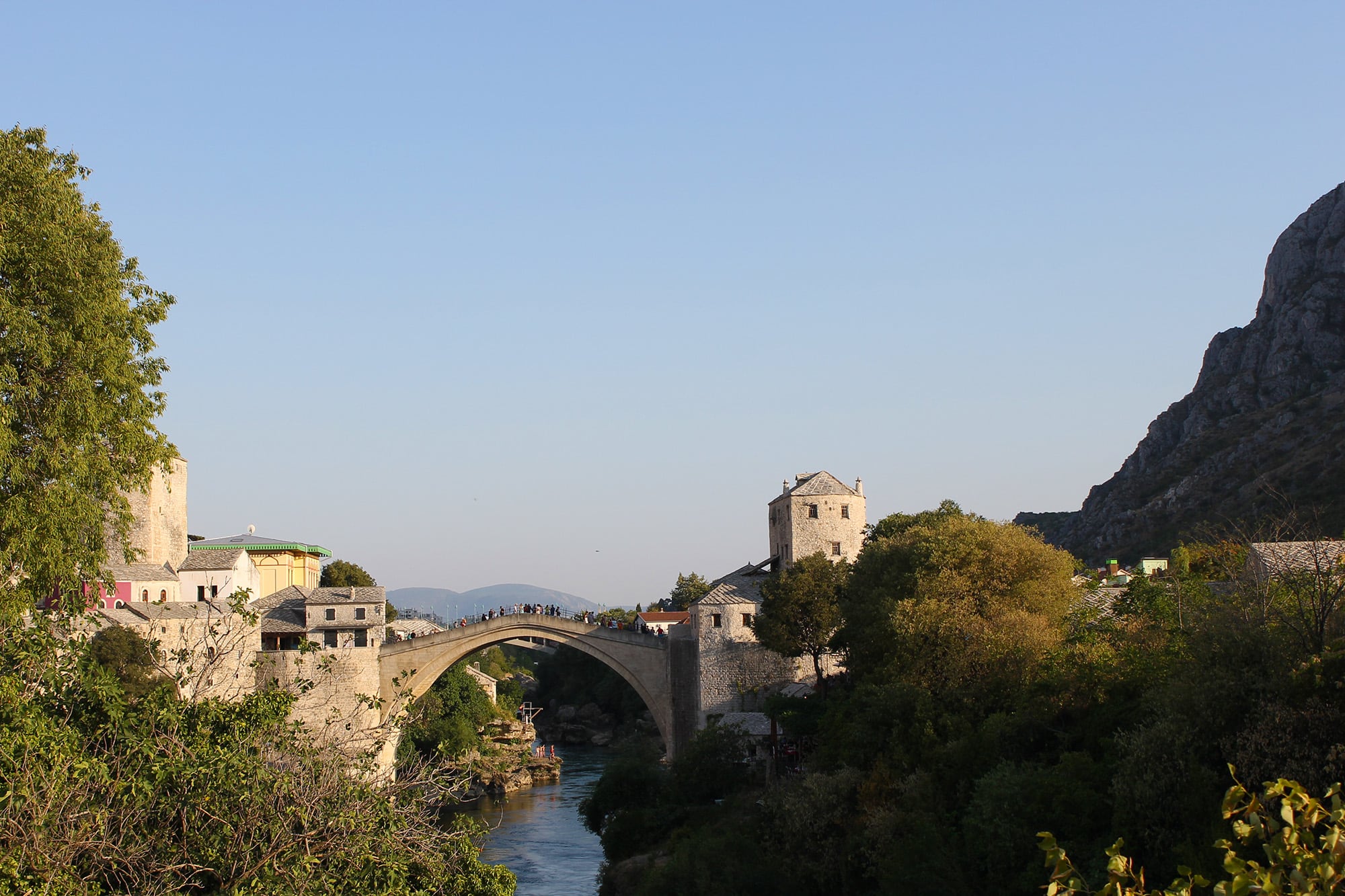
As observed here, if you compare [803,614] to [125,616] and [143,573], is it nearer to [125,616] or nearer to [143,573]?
[125,616]

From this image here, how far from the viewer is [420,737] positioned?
190 ft

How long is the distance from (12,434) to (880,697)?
862 inches

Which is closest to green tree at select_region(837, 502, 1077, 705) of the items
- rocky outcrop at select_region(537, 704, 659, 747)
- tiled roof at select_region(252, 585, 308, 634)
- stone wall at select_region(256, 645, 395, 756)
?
stone wall at select_region(256, 645, 395, 756)

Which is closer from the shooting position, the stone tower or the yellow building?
the stone tower

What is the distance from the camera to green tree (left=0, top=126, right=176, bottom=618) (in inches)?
731

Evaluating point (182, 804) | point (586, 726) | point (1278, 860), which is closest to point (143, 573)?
point (586, 726)

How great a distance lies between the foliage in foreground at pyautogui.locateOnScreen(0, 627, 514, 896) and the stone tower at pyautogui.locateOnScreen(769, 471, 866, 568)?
114 feet

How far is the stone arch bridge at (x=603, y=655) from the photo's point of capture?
173 ft

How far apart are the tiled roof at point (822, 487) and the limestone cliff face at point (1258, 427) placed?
117 ft

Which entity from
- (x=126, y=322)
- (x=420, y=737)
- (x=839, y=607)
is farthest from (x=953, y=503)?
(x=126, y=322)

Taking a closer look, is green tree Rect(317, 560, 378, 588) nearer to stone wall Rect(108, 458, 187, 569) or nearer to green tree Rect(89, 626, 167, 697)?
stone wall Rect(108, 458, 187, 569)

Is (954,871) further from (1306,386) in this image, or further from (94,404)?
(1306,386)

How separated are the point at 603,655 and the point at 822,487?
12.5m

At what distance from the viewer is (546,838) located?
46.8 meters
